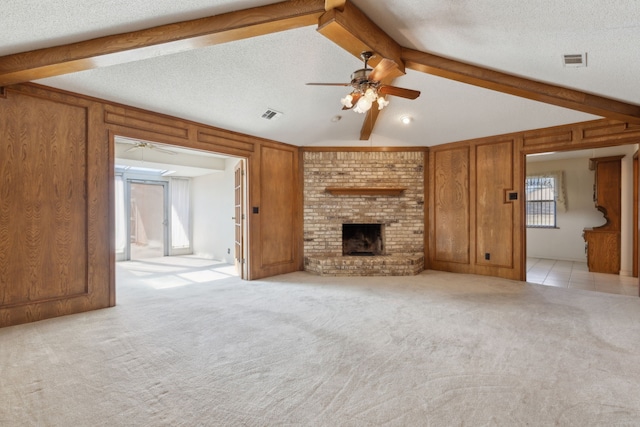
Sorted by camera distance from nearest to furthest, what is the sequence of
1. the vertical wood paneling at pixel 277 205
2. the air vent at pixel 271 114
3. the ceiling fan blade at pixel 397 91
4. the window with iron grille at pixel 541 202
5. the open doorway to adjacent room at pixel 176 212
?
the ceiling fan blade at pixel 397 91
the air vent at pixel 271 114
the vertical wood paneling at pixel 277 205
the open doorway to adjacent room at pixel 176 212
the window with iron grille at pixel 541 202

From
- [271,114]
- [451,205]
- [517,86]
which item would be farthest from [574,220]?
[271,114]

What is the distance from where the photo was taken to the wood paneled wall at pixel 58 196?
10.1ft

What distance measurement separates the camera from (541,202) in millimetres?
7898

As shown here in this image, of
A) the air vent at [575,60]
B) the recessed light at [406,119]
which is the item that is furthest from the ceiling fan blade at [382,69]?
the recessed light at [406,119]

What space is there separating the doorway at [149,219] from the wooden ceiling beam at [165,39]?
6295 millimetres

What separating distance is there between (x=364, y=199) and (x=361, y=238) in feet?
2.90

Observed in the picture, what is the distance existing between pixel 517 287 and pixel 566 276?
69.6 inches

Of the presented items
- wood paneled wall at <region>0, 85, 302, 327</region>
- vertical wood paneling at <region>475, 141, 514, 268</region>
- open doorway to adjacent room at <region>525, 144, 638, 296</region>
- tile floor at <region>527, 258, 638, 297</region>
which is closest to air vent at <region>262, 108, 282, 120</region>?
wood paneled wall at <region>0, 85, 302, 327</region>

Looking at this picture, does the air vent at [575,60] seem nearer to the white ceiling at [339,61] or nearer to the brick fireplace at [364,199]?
the white ceiling at [339,61]

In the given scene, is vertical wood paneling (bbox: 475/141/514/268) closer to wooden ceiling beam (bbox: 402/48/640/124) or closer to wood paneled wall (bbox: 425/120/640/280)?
wood paneled wall (bbox: 425/120/640/280)

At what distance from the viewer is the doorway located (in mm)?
8664

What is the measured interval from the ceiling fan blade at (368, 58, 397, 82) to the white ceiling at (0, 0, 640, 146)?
356 millimetres

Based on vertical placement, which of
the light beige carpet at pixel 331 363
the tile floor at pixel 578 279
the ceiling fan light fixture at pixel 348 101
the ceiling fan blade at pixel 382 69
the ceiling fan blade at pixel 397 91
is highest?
the ceiling fan blade at pixel 382 69

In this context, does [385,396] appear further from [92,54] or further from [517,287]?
[517,287]
